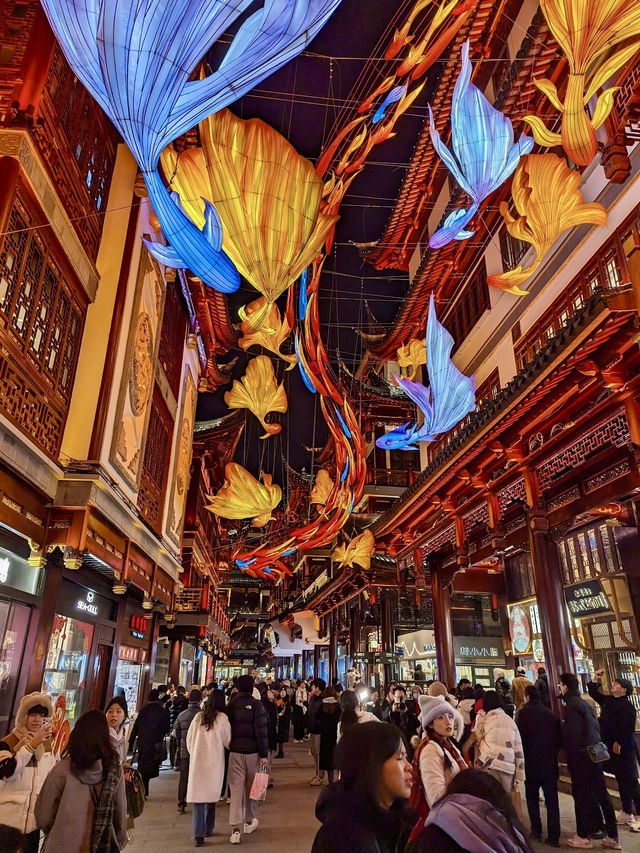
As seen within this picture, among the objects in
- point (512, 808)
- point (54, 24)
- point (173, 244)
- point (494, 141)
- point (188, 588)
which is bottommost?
point (512, 808)

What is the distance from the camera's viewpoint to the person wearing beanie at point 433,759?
3.21 meters

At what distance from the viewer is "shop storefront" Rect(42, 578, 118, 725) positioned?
724 cm

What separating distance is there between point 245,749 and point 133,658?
250 inches

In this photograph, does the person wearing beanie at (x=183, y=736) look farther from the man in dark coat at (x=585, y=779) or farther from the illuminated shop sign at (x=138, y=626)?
the man in dark coat at (x=585, y=779)

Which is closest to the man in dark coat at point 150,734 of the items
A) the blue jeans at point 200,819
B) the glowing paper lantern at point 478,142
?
the blue jeans at point 200,819

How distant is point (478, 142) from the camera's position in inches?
204

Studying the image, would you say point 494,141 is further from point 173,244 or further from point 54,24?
point 54,24

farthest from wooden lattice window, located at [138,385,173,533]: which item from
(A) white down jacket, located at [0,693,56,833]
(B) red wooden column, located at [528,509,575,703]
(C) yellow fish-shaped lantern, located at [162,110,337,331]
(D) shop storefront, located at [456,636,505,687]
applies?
(D) shop storefront, located at [456,636,505,687]

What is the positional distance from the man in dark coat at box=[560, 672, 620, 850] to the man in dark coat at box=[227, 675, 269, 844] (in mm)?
3162

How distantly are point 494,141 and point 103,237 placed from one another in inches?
221

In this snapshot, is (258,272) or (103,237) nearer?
(258,272)

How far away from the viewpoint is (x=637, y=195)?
6.69 metres

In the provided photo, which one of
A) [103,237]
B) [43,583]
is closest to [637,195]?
[103,237]

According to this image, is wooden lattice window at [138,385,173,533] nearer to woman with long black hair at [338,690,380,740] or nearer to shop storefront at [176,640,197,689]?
woman with long black hair at [338,690,380,740]
